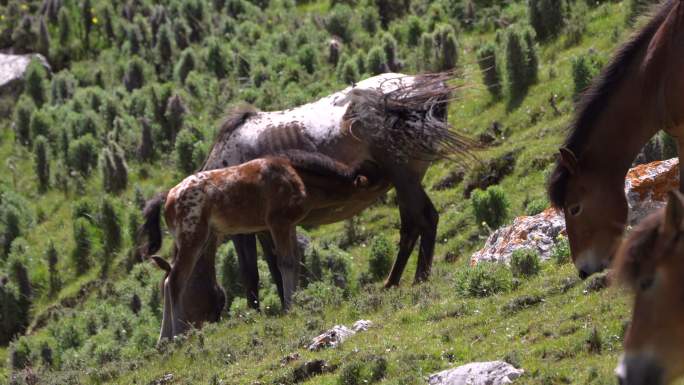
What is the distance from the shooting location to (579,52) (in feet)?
64.3

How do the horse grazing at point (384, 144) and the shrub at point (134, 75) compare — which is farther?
the shrub at point (134, 75)

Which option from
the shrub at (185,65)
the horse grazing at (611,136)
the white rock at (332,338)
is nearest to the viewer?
the horse grazing at (611,136)

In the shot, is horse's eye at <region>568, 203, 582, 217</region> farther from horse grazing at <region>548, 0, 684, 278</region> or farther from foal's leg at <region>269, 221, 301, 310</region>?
foal's leg at <region>269, 221, 301, 310</region>

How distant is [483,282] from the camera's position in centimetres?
1115

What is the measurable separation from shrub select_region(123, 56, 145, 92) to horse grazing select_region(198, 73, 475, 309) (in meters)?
13.5

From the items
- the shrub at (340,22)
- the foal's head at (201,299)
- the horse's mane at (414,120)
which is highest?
the horse's mane at (414,120)

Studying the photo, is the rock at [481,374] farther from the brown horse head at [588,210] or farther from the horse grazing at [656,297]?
the horse grazing at [656,297]

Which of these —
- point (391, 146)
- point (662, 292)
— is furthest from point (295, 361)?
point (662, 292)

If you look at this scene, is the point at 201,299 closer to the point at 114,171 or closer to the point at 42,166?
the point at 114,171

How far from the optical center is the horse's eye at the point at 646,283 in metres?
5.59

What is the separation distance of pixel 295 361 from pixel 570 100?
8.91 metres

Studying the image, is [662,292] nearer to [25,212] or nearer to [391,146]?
[391,146]

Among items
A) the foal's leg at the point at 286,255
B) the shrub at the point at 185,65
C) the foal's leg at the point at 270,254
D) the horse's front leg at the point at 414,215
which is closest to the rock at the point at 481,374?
the foal's leg at the point at 286,255

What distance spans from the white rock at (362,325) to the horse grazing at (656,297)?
545cm
